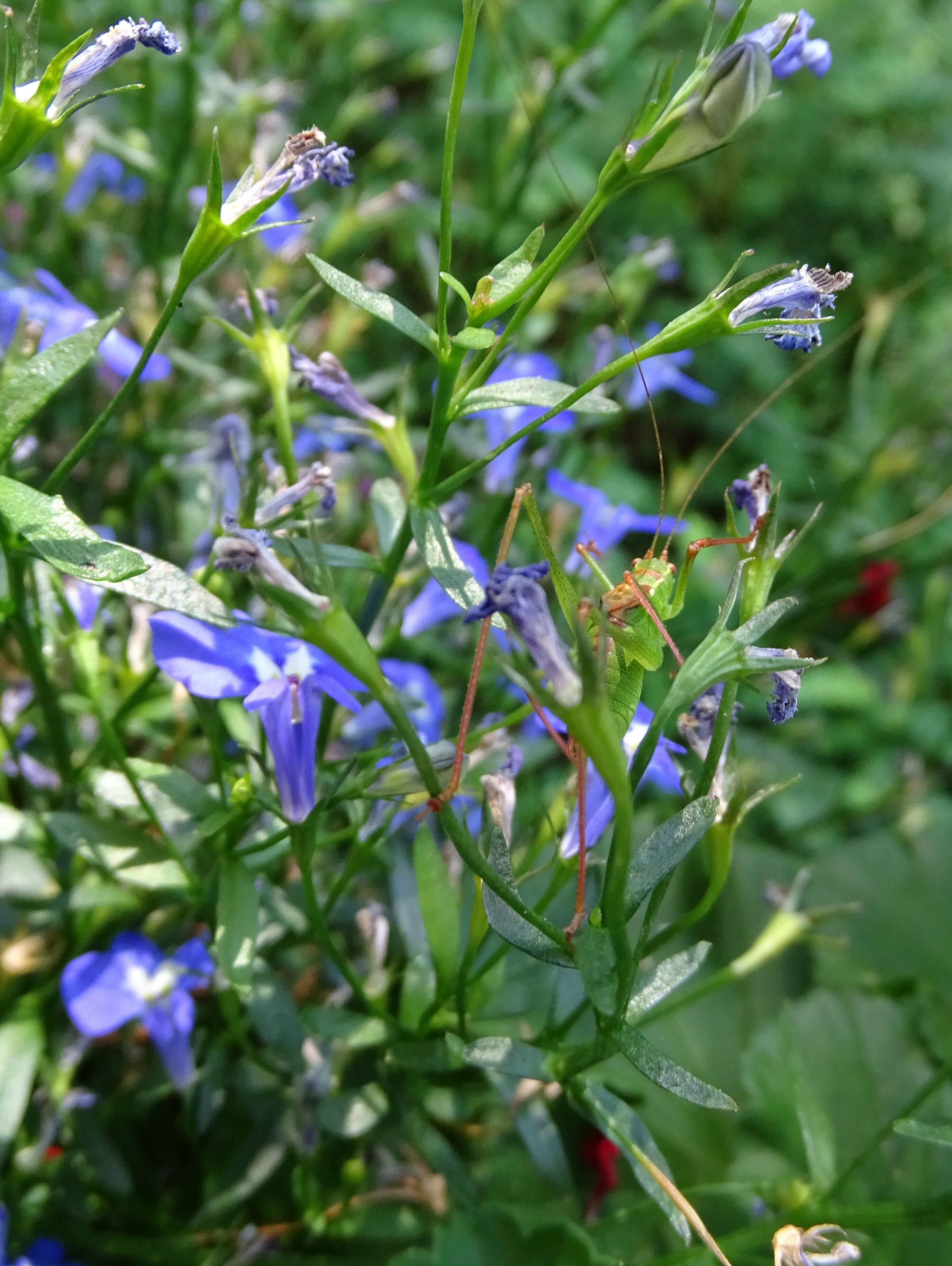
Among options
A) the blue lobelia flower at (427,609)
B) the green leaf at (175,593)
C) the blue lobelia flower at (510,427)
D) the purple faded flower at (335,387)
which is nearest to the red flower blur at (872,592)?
the blue lobelia flower at (510,427)

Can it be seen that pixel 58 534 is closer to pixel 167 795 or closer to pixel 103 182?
pixel 167 795

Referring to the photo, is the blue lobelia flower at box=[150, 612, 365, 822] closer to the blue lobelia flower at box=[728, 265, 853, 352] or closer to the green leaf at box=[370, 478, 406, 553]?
the green leaf at box=[370, 478, 406, 553]

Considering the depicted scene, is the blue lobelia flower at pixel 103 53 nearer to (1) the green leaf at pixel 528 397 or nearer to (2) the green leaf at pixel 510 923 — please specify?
(1) the green leaf at pixel 528 397

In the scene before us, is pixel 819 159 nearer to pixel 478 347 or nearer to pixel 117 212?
pixel 117 212

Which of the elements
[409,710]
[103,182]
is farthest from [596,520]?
[103,182]

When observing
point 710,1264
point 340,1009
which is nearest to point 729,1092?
point 710,1264
